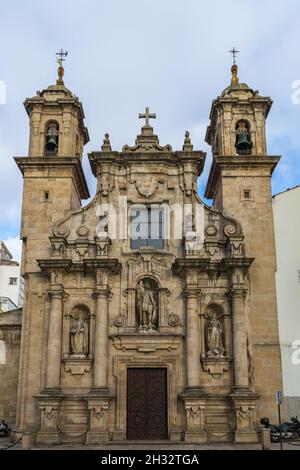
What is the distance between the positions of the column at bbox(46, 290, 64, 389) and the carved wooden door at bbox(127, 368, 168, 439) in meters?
2.96

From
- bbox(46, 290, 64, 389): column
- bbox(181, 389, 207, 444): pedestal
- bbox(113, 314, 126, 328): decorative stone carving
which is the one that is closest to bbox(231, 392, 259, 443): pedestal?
bbox(181, 389, 207, 444): pedestal

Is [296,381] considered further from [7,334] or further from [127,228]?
[7,334]

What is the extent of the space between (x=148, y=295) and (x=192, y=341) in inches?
108

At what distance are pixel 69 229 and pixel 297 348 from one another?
439 inches

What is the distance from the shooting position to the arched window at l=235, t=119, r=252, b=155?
2784 cm

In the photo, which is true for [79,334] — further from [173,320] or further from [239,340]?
[239,340]

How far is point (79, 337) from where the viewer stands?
24.6 m

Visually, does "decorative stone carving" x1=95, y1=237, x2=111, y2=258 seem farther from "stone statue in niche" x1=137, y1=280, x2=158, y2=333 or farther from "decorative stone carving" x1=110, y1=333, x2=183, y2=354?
"decorative stone carving" x1=110, y1=333, x2=183, y2=354

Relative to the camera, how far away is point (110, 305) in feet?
82.2

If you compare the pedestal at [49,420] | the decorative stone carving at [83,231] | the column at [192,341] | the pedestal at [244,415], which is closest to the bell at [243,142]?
the column at [192,341]

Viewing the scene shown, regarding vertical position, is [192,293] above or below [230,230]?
below

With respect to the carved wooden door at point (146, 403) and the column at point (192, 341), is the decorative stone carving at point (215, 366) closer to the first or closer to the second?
the column at point (192, 341)

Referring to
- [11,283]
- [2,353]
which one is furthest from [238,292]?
[11,283]
